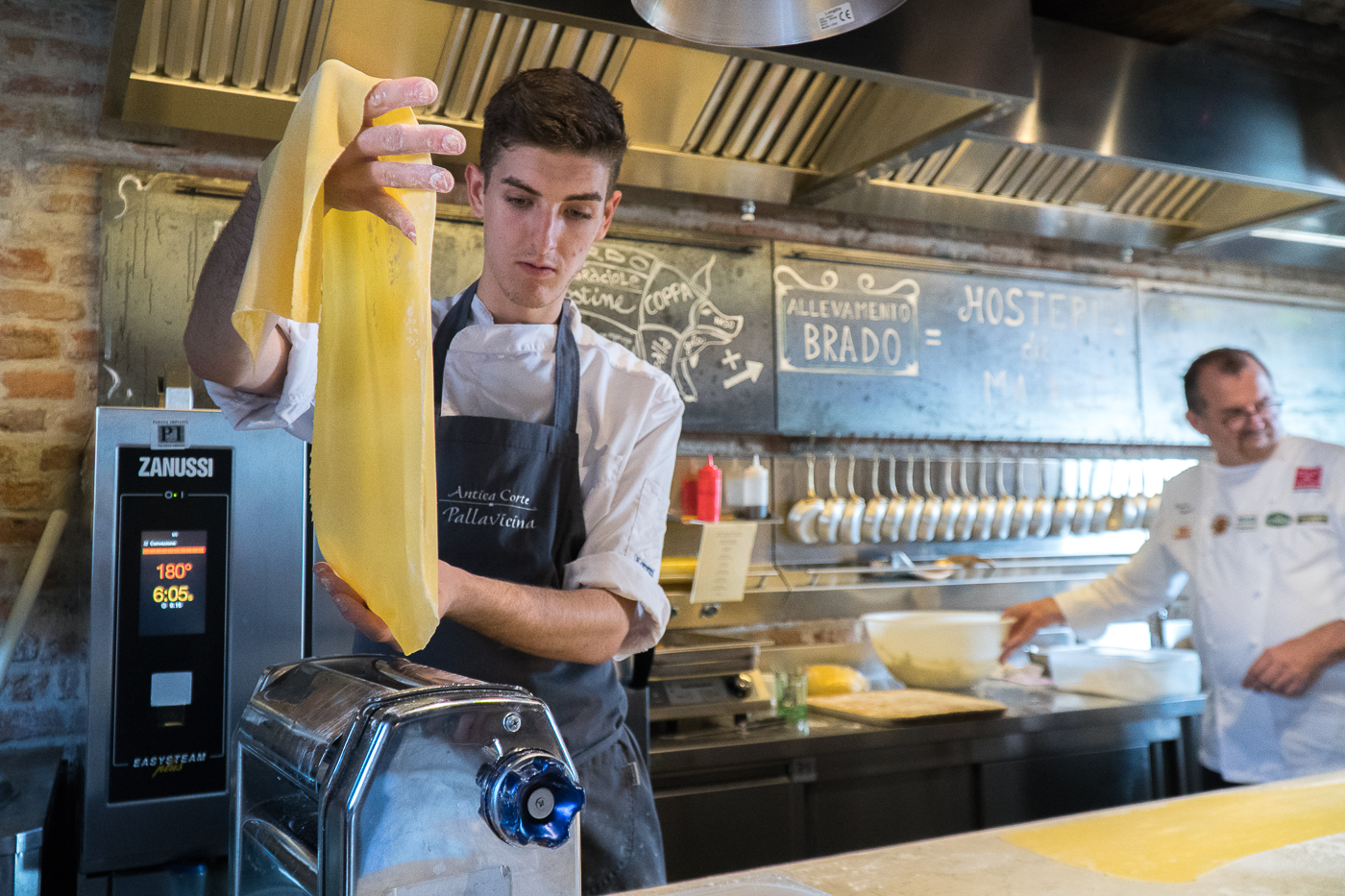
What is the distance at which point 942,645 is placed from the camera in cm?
298

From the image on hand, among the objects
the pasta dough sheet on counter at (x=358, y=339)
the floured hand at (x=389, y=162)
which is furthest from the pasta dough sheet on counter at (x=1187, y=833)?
the floured hand at (x=389, y=162)

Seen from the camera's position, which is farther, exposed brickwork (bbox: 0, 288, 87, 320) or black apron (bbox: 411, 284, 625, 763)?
exposed brickwork (bbox: 0, 288, 87, 320)

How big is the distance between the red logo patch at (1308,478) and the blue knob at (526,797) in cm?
267

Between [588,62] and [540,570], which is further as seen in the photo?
[588,62]

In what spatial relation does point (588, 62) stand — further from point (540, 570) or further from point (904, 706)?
point (904, 706)

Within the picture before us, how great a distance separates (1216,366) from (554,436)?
217cm

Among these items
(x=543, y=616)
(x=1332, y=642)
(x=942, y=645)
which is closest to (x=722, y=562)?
(x=942, y=645)

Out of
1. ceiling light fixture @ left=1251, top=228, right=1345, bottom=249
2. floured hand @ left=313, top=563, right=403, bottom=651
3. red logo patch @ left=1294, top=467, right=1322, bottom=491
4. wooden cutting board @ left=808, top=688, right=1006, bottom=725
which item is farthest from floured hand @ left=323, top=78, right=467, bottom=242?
ceiling light fixture @ left=1251, top=228, right=1345, bottom=249

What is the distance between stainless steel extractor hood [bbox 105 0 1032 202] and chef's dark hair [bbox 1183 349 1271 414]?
932mm

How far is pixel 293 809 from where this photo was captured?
29.4 inches

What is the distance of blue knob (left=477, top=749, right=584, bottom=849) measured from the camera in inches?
26.4

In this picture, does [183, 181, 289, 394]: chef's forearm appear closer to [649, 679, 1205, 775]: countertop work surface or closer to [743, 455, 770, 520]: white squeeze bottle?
[649, 679, 1205, 775]: countertop work surface

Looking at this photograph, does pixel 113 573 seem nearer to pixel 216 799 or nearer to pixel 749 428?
pixel 216 799

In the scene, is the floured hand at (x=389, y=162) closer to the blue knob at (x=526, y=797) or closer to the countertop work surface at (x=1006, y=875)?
the blue knob at (x=526, y=797)
